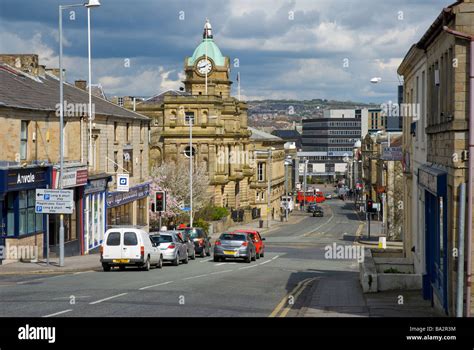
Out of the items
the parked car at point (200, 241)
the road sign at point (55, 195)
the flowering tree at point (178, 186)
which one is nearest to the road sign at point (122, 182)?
the parked car at point (200, 241)

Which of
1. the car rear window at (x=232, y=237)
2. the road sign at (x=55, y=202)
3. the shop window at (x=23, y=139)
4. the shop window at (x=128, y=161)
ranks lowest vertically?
the car rear window at (x=232, y=237)

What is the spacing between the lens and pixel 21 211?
37.8 metres

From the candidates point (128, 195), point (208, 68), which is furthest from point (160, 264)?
point (208, 68)

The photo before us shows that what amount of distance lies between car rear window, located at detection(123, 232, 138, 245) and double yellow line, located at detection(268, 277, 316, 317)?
604 centimetres

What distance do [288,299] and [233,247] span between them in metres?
17.4

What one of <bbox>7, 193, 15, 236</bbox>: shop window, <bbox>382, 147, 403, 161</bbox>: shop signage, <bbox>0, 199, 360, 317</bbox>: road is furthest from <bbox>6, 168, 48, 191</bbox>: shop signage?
<bbox>382, 147, 403, 161</bbox>: shop signage

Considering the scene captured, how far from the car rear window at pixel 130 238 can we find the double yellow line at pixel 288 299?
6041 millimetres

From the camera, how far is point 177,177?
263 ft

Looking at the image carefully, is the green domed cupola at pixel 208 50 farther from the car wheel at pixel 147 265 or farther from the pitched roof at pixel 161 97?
the car wheel at pixel 147 265

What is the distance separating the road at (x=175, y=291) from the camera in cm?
2028

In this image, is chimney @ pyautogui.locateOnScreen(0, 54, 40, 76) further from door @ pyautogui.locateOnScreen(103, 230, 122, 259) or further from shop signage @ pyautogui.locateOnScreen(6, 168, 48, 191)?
door @ pyautogui.locateOnScreen(103, 230, 122, 259)

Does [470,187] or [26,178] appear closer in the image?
[470,187]

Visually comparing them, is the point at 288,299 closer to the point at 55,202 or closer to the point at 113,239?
the point at 113,239

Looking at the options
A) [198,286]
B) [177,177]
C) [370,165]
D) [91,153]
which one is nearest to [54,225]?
[91,153]
